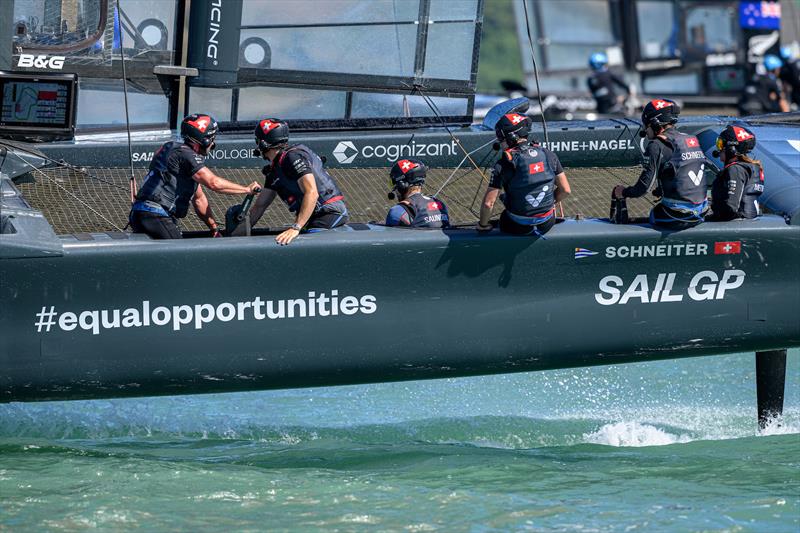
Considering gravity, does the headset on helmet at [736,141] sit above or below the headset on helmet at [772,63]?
below

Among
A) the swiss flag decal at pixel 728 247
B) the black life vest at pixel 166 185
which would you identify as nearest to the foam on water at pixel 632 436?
the swiss flag decal at pixel 728 247

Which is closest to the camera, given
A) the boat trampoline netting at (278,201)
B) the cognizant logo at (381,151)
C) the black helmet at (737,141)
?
the black helmet at (737,141)

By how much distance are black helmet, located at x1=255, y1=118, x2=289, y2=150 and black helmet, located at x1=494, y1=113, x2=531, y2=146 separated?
3.77 ft

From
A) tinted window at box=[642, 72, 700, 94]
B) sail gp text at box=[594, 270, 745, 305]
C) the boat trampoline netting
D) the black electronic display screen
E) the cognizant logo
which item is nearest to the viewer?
sail gp text at box=[594, 270, 745, 305]

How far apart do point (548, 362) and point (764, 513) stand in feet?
4.59

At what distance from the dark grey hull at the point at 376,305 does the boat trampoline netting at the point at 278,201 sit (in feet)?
4.87

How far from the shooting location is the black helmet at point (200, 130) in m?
6.84

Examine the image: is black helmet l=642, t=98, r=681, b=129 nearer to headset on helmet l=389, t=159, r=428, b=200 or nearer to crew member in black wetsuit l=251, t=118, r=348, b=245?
headset on helmet l=389, t=159, r=428, b=200

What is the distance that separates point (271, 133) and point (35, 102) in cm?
202

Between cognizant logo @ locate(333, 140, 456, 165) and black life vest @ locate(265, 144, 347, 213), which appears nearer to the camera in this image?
black life vest @ locate(265, 144, 347, 213)

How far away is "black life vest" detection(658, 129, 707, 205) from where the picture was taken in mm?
6785

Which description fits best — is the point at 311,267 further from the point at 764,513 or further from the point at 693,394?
the point at 693,394

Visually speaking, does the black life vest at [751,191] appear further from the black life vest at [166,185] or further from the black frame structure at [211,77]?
the black life vest at [166,185]

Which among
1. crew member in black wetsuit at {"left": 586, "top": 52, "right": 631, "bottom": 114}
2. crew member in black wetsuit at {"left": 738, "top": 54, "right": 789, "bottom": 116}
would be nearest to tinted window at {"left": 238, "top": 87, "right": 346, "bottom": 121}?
crew member in black wetsuit at {"left": 586, "top": 52, "right": 631, "bottom": 114}
